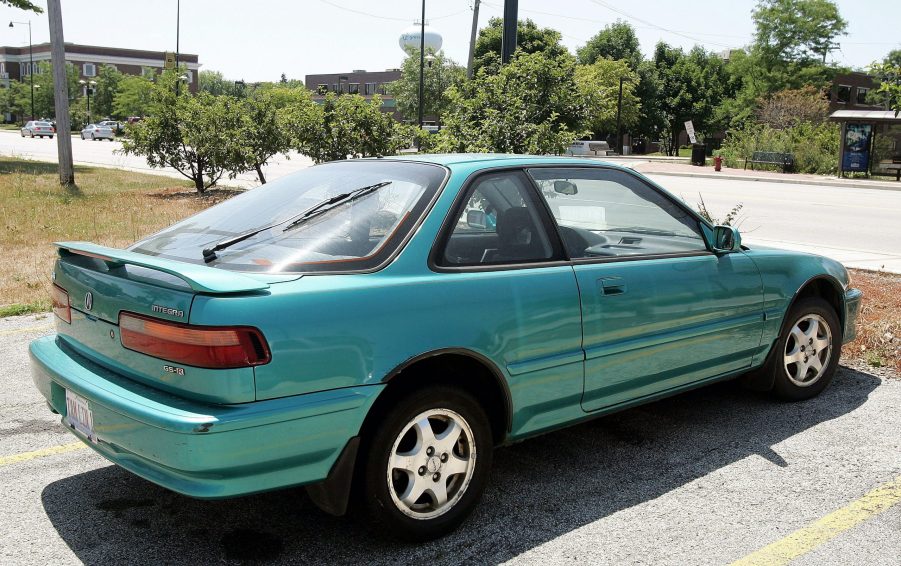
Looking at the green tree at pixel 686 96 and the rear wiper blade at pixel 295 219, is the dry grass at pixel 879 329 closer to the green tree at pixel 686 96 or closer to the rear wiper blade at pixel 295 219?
the rear wiper blade at pixel 295 219

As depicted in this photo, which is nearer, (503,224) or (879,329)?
(503,224)

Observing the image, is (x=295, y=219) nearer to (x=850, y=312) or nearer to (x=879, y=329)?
(x=850, y=312)

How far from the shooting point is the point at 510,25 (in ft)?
32.6

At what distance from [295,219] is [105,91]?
99771 mm

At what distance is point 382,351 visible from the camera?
9.97 ft

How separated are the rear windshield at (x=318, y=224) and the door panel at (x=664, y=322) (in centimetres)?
88

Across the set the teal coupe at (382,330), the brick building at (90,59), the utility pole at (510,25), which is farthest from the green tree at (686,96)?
the brick building at (90,59)

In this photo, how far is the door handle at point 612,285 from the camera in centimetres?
379

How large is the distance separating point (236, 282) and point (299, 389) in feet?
1.40

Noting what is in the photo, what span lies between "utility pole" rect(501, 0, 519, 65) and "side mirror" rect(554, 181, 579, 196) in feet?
18.0

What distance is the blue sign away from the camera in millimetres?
32594

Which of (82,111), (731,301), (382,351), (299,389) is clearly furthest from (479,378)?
(82,111)

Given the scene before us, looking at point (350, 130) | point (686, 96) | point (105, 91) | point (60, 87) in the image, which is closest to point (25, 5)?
point (60, 87)

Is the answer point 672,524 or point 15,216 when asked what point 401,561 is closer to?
point 672,524
